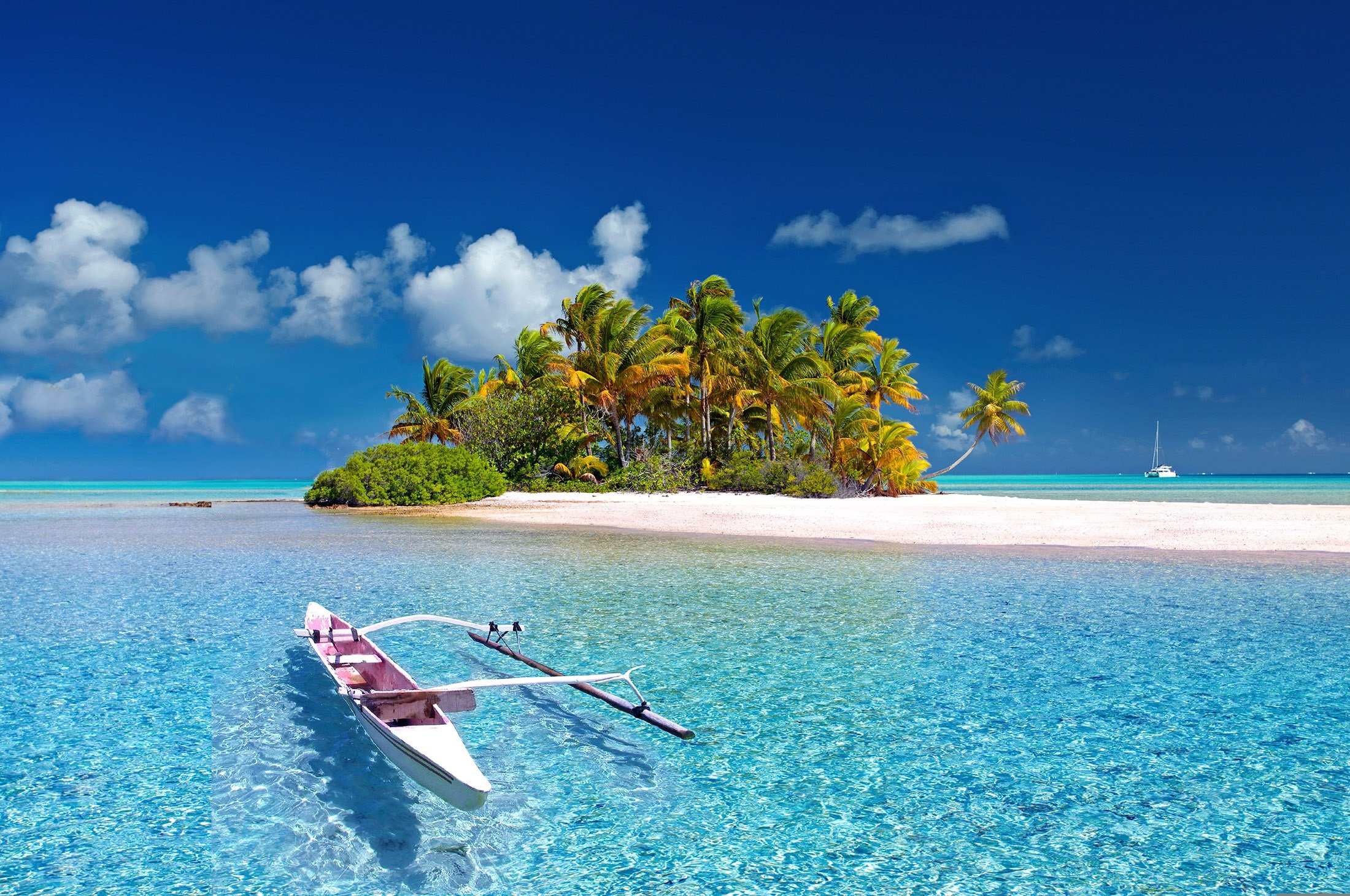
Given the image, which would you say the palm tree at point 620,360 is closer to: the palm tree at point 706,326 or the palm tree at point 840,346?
the palm tree at point 706,326

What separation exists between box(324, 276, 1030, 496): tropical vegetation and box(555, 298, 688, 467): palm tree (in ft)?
0.22

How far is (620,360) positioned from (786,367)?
7069 millimetres

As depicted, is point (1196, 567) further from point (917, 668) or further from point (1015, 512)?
point (1015, 512)

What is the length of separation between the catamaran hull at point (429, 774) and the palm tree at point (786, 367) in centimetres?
2968

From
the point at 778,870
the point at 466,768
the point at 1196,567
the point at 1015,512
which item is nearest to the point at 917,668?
the point at 778,870

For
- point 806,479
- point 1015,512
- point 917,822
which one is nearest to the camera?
point 917,822

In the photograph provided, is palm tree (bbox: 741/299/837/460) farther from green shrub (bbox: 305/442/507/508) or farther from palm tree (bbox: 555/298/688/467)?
green shrub (bbox: 305/442/507/508)

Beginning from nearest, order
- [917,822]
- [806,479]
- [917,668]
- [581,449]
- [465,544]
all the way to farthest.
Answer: [917,822] → [917,668] → [465,544] → [806,479] → [581,449]

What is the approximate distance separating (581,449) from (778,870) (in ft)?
119

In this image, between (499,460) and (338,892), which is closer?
(338,892)

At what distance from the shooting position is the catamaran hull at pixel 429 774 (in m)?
4.18

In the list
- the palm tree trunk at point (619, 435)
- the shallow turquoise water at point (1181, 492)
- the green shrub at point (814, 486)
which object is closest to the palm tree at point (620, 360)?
the palm tree trunk at point (619, 435)

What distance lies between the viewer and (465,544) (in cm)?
1970

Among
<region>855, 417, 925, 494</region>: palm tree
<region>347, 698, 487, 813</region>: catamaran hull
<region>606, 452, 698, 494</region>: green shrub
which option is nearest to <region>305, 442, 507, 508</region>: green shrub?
<region>606, 452, 698, 494</region>: green shrub
